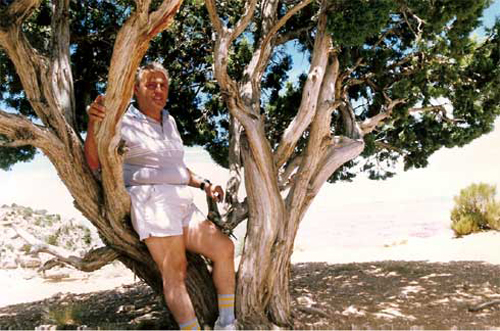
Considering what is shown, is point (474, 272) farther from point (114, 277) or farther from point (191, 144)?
point (114, 277)

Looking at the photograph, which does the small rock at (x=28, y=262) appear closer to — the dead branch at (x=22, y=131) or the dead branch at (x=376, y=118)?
the dead branch at (x=22, y=131)

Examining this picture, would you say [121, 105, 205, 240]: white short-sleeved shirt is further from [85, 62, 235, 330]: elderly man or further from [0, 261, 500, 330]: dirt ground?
[0, 261, 500, 330]: dirt ground

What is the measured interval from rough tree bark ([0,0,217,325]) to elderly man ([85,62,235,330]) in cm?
16

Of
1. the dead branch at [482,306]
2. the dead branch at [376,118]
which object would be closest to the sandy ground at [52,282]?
the dead branch at [376,118]

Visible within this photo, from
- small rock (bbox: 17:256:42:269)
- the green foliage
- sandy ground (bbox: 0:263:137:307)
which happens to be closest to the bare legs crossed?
the green foliage

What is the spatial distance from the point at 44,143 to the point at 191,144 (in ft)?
9.89

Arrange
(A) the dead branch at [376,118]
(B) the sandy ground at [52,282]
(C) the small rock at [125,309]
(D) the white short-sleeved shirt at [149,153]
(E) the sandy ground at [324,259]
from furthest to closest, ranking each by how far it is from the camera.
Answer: (E) the sandy ground at [324,259] → (B) the sandy ground at [52,282] → (A) the dead branch at [376,118] → (C) the small rock at [125,309] → (D) the white short-sleeved shirt at [149,153]

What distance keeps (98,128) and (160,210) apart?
63cm

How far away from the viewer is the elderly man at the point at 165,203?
2750 millimetres

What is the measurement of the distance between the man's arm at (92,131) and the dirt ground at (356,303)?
64.2 inches

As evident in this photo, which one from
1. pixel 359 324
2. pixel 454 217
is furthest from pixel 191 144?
pixel 454 217

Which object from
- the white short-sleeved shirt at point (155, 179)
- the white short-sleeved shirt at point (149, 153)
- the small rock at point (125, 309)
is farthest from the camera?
the small rock at point (125, 309)

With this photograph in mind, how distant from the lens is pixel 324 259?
Result: 8719 millimetres

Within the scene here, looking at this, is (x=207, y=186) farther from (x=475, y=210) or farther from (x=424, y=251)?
(x=475, y=210)
